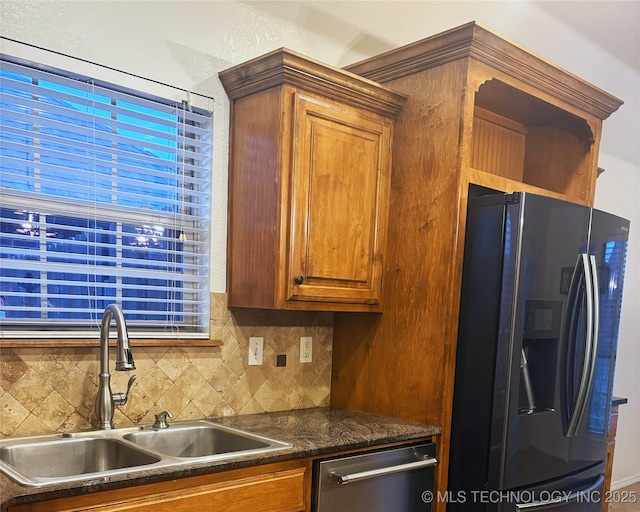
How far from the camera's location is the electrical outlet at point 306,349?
8.06 feet

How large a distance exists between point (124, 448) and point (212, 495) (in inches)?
16.0

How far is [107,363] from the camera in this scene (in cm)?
178

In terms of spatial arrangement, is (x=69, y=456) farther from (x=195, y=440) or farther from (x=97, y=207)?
(x=97, y=207)

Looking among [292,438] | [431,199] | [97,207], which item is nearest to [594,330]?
[431,199]

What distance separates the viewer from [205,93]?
2.14 metres

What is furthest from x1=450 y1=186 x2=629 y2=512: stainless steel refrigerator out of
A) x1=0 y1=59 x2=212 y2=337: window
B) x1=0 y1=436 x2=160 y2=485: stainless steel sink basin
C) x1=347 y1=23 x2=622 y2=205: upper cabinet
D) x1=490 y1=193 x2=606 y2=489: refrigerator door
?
x1=0 y1=436 x2=160 y2=485: stainless steel sink basin

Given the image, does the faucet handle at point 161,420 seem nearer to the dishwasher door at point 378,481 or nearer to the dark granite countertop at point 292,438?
the dark granite countertop at point 292,438

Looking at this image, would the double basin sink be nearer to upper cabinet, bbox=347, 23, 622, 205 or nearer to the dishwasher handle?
the dishwasher handle

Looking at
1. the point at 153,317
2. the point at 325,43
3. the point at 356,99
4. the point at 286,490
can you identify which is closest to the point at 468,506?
the point at 286,490

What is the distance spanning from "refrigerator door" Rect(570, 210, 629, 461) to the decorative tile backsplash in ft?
3.65

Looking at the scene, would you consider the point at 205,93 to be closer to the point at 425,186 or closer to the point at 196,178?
the point at 196,178

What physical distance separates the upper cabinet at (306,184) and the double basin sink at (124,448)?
1.62 feet

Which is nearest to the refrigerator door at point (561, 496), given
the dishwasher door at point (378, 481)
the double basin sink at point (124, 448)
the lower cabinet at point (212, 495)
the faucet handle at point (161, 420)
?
the dishwasher door at point (378, 481)

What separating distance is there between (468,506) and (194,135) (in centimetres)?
178
